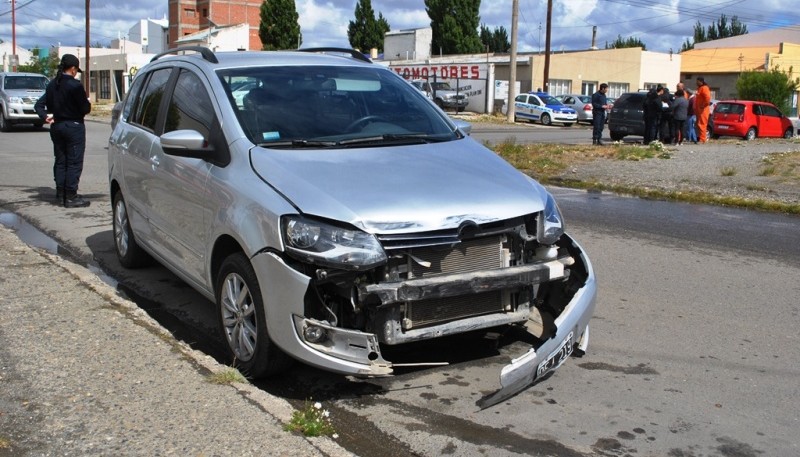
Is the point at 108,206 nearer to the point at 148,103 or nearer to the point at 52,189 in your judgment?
the point at 52,189

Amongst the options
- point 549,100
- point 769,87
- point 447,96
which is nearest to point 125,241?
point 549,100

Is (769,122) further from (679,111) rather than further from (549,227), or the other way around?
(549,227)

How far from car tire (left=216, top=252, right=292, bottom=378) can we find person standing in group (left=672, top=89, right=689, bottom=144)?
18780mm

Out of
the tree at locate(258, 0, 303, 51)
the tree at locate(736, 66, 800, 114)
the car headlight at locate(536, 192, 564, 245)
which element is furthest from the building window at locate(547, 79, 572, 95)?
the car headlight at locate(536, 192, 564, 245)

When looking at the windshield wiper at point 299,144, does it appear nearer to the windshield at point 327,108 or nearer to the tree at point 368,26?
the windshield at point 327,108

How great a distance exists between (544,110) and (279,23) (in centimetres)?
3544

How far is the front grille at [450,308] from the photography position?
4207 millimetres

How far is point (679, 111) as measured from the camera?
21375mm

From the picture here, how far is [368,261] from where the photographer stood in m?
3.96

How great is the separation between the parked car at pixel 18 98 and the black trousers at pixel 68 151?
1602 centimetres

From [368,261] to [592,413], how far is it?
1.45 meters

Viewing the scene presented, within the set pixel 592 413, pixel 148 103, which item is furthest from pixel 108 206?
pixel 592 413

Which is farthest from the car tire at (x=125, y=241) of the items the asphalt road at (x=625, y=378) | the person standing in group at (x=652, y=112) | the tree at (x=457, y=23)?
the tree at (x=457, y=23)

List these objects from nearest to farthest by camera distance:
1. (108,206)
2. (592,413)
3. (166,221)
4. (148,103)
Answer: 1. (592,413)
2. (166,221)
3. (148,103)
4. (108,206)
